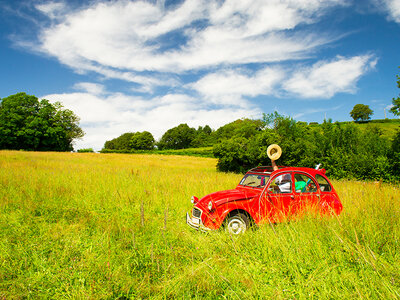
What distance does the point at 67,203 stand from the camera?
22.7 ft

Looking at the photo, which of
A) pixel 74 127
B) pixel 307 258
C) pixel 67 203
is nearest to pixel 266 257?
pixel 307 258

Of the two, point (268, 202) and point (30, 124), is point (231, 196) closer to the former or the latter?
point (268, 202)

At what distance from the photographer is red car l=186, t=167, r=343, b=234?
182 inches

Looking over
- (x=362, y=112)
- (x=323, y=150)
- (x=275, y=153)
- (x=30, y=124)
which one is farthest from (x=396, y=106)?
(x=362, y=112)

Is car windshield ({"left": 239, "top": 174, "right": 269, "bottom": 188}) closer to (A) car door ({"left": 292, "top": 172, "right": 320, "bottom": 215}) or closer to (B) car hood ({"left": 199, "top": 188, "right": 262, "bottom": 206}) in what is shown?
(B) car hood ({"left": 199, "top": 188, "right": 262, "bottom": 206})

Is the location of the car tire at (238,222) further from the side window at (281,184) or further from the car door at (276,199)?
the side window at (281,184)

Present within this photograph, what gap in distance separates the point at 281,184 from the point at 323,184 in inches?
44.4

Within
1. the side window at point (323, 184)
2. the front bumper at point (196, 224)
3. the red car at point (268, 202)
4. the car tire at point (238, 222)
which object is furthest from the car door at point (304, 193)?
the front bumper at point (196, 224)

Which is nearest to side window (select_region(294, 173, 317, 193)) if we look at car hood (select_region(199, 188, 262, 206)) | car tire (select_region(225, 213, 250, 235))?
car hood (select_region(199, 188, 262, 206))

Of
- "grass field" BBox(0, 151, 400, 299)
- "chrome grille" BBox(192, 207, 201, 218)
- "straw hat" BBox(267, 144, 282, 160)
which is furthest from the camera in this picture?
"straw hat" BBox(267, 144, 282, 160)

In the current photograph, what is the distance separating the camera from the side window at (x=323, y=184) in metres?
5.55

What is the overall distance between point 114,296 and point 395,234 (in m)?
4.09

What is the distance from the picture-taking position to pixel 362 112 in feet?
291

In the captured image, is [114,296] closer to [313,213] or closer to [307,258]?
[307,258]
